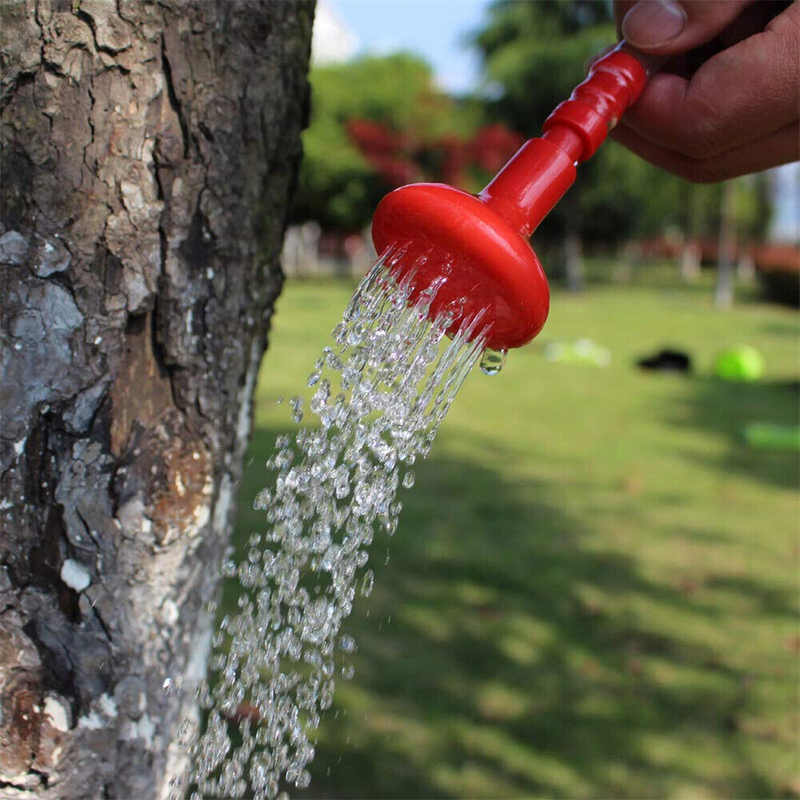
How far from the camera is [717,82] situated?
1.51 metres

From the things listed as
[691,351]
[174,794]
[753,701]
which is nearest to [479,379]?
[691,351]

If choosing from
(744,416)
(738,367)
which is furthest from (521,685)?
(738,367)

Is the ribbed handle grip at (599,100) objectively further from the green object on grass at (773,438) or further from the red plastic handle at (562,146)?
the green object on grass at (773,438)

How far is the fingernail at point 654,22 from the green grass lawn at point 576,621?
89.3 inches

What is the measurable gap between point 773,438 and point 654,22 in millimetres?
6082

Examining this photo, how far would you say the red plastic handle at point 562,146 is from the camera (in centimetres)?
130


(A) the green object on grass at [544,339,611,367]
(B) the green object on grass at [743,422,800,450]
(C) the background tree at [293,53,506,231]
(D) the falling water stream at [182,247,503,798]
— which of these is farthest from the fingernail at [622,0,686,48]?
(C) the background tree at [293,53,506,231]

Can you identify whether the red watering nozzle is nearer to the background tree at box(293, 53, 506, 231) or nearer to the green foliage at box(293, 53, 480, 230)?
the background tree at box(293, 53, 506, 231)

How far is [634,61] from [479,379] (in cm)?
803

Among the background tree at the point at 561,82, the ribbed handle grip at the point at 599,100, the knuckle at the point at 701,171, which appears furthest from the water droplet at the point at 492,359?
the background tree at the point at 561,82

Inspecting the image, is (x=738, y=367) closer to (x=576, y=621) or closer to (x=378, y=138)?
(x=576, y=621)

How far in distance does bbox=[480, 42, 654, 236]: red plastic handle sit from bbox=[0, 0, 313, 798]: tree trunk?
49 centimetres

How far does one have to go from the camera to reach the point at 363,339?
1.45 meters

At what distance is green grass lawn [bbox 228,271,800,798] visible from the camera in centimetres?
293
